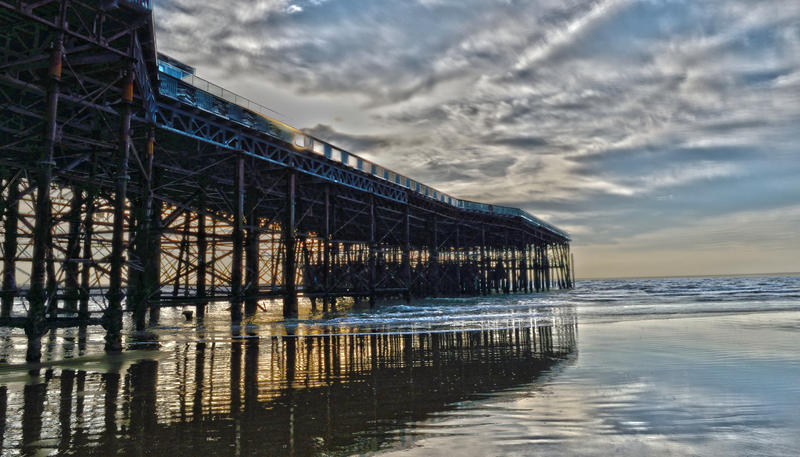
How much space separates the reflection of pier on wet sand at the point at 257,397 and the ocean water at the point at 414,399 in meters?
0.03

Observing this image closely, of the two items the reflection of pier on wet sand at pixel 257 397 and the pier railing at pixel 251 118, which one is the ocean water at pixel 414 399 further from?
the pier railing at pixel 251 118

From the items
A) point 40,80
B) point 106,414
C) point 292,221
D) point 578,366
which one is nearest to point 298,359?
point 106,414

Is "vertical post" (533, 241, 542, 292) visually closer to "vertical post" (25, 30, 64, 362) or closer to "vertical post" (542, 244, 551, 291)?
"vertical post" (542, 244, 551, 291)

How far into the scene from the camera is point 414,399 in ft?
19.8

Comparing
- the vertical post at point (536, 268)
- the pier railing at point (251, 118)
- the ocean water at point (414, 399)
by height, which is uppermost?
the pier railing at point (251, 118)

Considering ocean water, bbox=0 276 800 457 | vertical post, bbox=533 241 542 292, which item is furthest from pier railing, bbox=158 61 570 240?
vertical post, bbox=533 241 542 292

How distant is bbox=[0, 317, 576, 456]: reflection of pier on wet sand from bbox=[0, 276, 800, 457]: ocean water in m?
0.03

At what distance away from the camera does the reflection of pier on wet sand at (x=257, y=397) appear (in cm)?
447

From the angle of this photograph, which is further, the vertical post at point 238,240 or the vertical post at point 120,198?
the vertical post at point 238,240

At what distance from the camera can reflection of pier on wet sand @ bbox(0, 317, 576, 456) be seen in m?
4.47

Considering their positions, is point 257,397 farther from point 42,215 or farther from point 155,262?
point 155,262

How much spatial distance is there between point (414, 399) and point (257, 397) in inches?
87.4

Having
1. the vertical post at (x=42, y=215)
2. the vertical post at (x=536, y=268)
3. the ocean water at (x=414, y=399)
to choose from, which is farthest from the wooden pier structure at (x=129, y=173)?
the vertical post at (x=536, y=268)

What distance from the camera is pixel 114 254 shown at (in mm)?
11445
